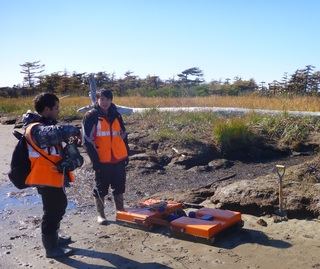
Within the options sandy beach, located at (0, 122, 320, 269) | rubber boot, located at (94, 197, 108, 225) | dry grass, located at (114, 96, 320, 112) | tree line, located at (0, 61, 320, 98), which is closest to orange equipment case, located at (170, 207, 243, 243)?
sandy beach, located at (0, 122, 320, 269)

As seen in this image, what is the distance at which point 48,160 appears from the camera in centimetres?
440

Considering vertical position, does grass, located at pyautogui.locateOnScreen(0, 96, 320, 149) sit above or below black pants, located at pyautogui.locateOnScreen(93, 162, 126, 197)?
above

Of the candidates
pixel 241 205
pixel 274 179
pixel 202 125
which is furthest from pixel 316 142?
pixel 241 205

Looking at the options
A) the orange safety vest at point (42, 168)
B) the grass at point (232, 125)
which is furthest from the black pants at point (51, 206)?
the grass at point (232, 125)

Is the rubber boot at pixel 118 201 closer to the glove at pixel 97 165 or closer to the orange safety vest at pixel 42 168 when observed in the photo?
the glove at pixel 97 165

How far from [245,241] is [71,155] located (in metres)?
1.96

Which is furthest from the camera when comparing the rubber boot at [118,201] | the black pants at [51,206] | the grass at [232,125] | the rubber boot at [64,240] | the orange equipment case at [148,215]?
the grass at [232,125]

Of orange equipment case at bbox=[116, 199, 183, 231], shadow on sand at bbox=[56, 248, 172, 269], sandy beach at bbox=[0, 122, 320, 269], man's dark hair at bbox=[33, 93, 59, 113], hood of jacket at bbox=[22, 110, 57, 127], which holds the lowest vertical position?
shadow on sand at bbox=[56, 248, 172, 269]

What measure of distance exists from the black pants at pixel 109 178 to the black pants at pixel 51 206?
114 cm

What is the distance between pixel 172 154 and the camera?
919 cm

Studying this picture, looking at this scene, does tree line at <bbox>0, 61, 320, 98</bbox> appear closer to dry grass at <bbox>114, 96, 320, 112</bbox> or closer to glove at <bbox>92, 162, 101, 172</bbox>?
dry grass at <bbox>114, 96, 320, 112</bbox>

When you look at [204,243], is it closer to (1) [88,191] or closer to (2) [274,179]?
(2) [274,179]

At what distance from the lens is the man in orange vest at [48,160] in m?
4.28

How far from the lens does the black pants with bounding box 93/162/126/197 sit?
18.7 ft
